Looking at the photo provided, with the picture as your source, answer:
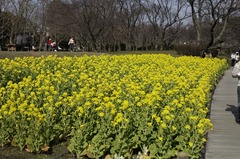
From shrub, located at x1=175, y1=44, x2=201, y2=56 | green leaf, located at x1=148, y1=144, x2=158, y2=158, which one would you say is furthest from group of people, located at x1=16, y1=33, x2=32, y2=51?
green leaf, located at x1=148, y1=144, x2=158, y2=158

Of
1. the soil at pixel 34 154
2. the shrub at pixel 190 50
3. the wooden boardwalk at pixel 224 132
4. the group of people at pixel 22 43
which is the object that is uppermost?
the group of people at pixel 22 43

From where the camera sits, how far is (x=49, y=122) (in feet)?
19.9

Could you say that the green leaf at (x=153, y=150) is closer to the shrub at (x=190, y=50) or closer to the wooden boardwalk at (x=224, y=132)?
the wooden boardwalk at (x=224, y=132)

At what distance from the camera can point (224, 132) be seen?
8.41m

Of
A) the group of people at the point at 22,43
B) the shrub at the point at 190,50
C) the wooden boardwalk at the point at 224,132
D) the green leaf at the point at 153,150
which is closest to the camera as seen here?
the green leaf at the point at 153,150

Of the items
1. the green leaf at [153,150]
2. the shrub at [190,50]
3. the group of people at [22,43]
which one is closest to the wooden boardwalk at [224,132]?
the green leaf at [153,150]

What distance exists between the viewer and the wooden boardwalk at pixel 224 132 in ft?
22.2

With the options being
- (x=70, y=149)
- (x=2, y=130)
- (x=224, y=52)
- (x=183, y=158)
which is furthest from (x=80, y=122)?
(x=224, y=52)

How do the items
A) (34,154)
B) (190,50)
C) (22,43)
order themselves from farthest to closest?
(190,50) → (22,43) → (34,154)

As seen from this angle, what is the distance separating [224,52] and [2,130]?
65.0 m

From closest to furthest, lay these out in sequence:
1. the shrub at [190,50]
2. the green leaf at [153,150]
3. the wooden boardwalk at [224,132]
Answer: the green leaf at [153,150], the wooden boardwalk at [224,132], the shrub at [190,50]

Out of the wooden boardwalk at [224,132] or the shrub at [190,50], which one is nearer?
the wooden boardwalk at [224,132]

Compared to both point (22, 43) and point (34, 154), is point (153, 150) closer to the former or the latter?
point (34, 154)

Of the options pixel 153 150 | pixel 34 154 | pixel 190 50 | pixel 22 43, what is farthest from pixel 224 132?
pixel 190 50
